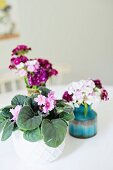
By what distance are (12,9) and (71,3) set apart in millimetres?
569

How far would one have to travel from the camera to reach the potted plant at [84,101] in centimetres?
108

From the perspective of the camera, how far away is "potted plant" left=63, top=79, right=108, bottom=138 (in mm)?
1083

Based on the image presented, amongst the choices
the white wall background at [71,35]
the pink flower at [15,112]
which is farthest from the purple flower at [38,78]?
the white wall background at [71,35]

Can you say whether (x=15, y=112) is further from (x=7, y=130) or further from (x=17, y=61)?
(x=17, y=61)

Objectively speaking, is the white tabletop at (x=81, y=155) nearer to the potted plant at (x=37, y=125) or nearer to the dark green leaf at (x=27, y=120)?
the potted plant at (x=37, y=125)

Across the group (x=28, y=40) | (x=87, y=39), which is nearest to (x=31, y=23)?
(x=28, y=40)

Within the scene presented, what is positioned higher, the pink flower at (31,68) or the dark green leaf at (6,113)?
the pink flower at (31,68)

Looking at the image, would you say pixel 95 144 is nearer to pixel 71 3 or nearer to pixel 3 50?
pixel 3 50

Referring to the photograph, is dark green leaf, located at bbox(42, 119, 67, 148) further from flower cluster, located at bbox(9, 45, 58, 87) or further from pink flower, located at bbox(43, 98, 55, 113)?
flower cluster, located at bbox(9, 45, 58, 87)

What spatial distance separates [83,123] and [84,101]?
0.34 ft

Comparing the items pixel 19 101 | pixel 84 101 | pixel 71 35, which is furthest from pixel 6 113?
pixel 71 35

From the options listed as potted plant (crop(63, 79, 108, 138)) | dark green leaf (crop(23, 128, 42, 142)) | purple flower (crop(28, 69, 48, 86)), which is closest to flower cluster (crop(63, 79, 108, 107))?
potted plant (crop(63, 79, 108, 138))

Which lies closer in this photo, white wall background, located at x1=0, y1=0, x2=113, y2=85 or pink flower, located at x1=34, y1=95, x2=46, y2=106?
pink flower, located at x1=34, y1=95, x2=46, y2=106

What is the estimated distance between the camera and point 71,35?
257 centimetres
